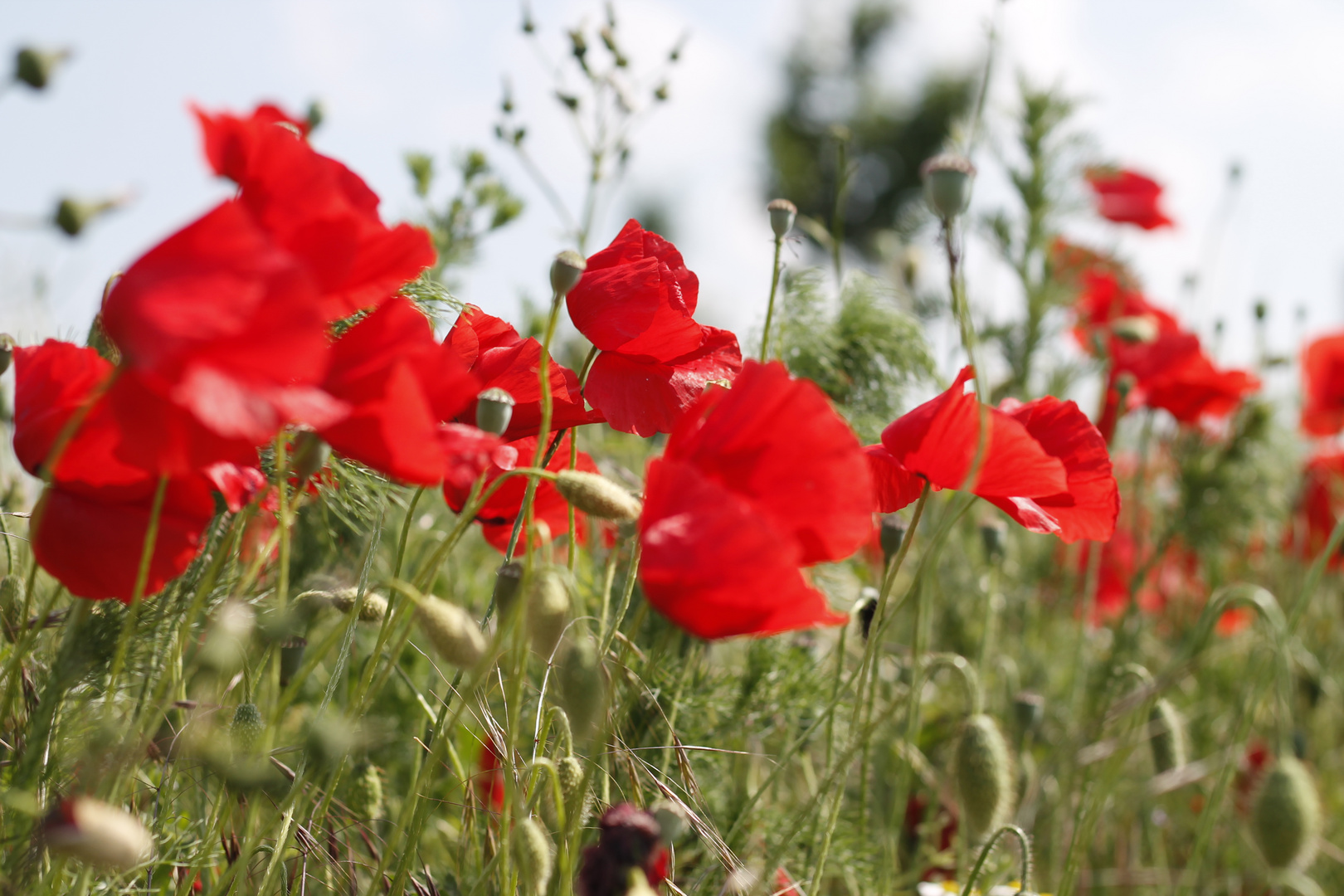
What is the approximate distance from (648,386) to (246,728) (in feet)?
0.97

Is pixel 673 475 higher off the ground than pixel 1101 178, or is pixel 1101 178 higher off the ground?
pixel 1101 178

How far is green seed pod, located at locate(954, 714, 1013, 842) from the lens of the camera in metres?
0.83

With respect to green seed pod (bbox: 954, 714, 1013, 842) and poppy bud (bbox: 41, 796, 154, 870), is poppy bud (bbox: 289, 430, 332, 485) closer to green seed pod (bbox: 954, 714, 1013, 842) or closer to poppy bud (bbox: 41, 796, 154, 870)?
poppy bud (bbox: 41, 796, 154, 870)

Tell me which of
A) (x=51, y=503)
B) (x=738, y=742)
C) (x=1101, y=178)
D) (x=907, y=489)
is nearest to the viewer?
(x=51, y=503)

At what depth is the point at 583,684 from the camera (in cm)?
43

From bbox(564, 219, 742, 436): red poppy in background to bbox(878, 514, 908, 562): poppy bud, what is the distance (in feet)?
0.52

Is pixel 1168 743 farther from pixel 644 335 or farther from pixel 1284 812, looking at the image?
pixel 644 335

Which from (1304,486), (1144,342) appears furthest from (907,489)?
(1304,486)

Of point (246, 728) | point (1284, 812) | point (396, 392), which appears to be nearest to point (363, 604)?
point (246, 728)

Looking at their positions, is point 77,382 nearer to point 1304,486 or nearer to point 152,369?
point 152,369

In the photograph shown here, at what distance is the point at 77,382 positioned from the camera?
1.52 ft

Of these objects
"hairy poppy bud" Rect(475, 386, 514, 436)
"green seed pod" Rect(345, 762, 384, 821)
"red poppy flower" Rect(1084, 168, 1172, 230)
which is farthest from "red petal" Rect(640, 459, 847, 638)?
"red poppy flower" Rect(1084, 168, 1172, 230)

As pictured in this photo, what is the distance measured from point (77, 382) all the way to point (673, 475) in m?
0.27

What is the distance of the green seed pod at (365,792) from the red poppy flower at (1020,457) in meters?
0.44
